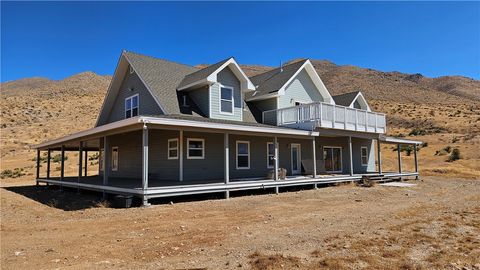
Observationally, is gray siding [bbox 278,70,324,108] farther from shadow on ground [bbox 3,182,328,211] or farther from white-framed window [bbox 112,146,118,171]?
white-framed window [bbox 112,146,118,171]

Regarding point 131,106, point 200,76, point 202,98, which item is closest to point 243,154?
point 202,98

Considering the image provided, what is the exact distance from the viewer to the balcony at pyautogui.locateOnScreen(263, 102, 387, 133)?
19.1 metres

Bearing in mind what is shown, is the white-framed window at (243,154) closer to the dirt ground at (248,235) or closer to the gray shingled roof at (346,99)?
the dirt ground at (248,235)

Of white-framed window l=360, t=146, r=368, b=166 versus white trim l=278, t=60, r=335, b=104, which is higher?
white trim l=278, t=60, r=335, b=104

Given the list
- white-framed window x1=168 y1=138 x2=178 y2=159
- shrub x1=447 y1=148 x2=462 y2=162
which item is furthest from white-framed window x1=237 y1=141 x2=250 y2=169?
shrub x1=447 y1=148 x2=462 y2=162

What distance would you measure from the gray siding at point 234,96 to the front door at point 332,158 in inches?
292

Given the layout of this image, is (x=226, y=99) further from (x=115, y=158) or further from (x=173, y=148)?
(x=115, y=158)

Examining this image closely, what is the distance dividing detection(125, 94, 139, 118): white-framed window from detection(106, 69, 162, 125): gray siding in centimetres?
28

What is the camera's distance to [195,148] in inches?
683

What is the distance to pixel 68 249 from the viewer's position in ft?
23.1

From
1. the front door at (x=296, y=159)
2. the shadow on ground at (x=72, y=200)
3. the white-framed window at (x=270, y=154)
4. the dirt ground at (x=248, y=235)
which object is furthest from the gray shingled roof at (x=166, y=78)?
the dirt ground at (x=248, y=235)

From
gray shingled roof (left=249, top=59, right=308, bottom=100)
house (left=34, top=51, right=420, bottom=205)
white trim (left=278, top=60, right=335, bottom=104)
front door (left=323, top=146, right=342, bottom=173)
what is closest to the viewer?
house (left=34, top=51, right=420, bottom=205)

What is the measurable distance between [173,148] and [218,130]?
380 cm

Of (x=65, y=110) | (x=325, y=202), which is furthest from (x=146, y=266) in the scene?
(x=65, y=110)
